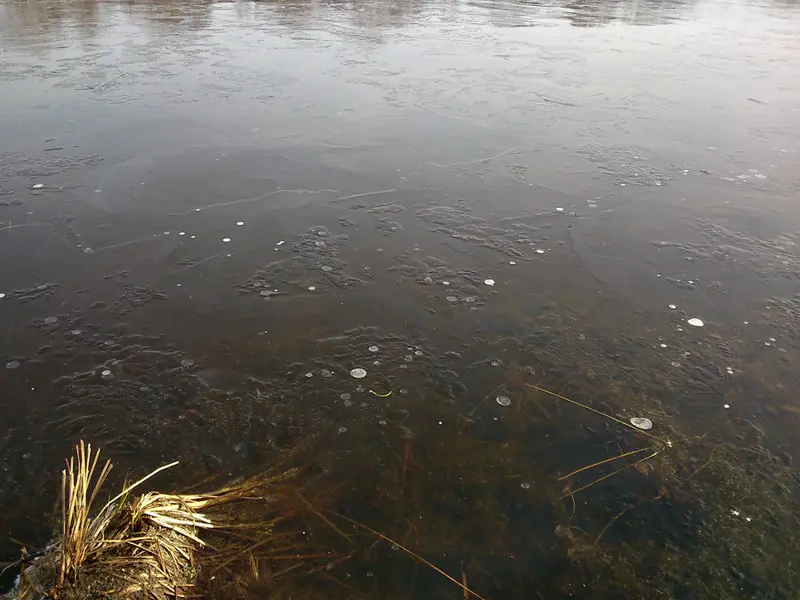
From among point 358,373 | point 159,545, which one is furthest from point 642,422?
point 159,545

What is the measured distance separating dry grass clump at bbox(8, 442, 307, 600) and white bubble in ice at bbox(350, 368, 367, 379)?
42.5 inches

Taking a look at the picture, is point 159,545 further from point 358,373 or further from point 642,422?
point 642,422

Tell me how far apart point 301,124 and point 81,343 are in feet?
17.4

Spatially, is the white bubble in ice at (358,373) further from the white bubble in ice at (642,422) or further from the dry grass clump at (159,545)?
the white bubble in ice at (642,422)

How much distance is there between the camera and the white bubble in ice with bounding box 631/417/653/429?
3.92 m

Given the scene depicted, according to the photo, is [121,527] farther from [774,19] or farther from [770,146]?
[774,19]

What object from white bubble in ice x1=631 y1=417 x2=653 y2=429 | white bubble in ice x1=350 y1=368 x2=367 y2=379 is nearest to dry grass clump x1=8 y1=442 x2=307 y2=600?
white bubble in ice x1=350 y1=368 x2=367 y2=379

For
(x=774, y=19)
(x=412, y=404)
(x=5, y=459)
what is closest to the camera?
(x=5, y=459)

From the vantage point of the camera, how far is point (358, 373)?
431 centimetres

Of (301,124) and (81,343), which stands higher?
(301,124)

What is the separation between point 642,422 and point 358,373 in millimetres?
1964

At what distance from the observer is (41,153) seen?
24.3 ft

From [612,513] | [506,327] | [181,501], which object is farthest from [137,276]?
[612,513]

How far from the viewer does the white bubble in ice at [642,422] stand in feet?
12.9
